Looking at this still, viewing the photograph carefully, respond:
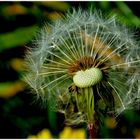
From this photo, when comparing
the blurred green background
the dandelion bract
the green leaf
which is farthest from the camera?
the green leaf

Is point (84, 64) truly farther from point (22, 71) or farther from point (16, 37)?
point (16, 37)

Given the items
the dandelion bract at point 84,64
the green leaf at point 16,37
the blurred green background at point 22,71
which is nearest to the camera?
the dandelion bract at point 84,64

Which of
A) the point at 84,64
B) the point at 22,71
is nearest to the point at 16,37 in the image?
the point at 22,71

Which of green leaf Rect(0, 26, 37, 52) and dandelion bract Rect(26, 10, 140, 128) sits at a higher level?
green leaf Rect(0, 26, 37, 52)

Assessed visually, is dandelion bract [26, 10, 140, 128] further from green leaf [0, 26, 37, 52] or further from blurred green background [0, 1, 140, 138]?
green leaf [0, 26, 37, 52]

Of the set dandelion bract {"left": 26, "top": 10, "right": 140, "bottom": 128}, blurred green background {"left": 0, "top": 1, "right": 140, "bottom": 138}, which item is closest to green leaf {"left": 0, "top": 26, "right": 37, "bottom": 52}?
blurred green background {"left": 0, "top": 1, "right": 140, "bottom": 138}

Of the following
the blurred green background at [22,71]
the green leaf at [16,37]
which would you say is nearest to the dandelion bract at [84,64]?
the blurred green background at [22,71]

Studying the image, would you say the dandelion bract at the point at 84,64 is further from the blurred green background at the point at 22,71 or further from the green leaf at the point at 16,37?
the green leaf at the point at 16,37
